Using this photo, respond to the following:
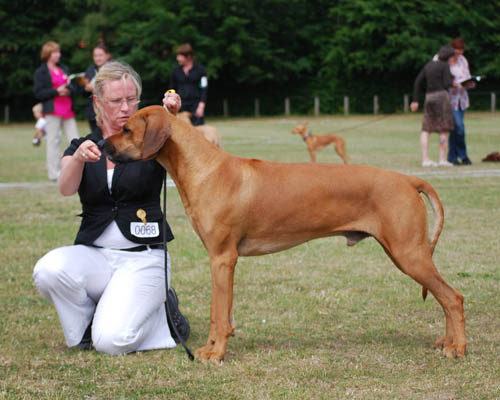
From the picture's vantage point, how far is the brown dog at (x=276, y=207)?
12.5 ft

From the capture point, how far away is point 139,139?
147 inches

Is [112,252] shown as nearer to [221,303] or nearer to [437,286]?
[221,303]

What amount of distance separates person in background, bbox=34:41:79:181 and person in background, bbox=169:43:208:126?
2137mm

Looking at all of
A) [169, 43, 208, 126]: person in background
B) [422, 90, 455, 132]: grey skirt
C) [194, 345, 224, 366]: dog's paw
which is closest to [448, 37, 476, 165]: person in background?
[422, 90, 455, 132]: grey skirt

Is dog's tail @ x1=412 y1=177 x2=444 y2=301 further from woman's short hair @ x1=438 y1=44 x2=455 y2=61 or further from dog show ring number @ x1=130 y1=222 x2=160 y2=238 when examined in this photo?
woman's short hair @ x1=438 y1=44 x2=455 y2=61

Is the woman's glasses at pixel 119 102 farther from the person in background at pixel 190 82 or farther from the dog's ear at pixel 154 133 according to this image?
the person in background at pixel 190 82

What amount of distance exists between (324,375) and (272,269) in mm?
2516

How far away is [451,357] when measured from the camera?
389cm

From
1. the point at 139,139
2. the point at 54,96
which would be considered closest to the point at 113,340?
the point at 139,139

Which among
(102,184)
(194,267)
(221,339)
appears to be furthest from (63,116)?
(221,339)

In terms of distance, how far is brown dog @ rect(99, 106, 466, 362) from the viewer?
3811 mm

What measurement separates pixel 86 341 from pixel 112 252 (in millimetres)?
576

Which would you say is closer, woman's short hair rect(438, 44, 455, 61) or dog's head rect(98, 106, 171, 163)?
dog's head rect(98, 106, 171, 163)

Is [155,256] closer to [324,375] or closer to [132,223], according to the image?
[132,223]
